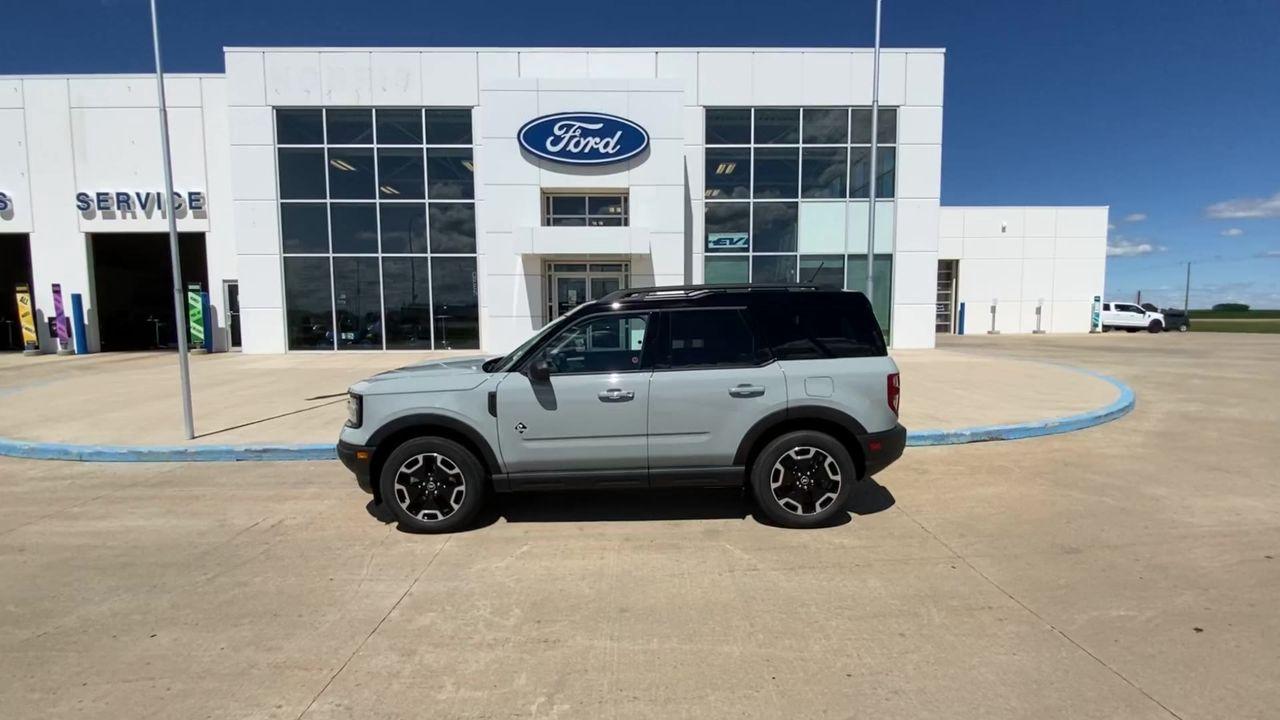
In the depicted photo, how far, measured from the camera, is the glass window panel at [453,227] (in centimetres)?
1864

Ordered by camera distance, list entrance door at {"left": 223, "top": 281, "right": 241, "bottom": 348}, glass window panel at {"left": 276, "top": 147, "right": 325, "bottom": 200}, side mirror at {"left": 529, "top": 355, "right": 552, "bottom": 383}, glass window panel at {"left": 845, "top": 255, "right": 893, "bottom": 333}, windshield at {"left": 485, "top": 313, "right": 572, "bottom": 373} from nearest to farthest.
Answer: side mirror at {"left": 529, "top": 355, "right": 552, "bottom": 383} → windshield at {"left": 485, "top": 313, "right": 572, "bottom": 373} → glass window panel at {"left": 276, "top": 147, "right": 325, "bottom": 200} → glass window panel at {"left": 845, "top": 255, "right": 893, "bottom": 333} → entrance door at {"left": 223, "top": 281, "right": 241, "bottom": 348}

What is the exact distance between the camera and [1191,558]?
4082mm

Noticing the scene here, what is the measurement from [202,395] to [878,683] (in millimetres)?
12291

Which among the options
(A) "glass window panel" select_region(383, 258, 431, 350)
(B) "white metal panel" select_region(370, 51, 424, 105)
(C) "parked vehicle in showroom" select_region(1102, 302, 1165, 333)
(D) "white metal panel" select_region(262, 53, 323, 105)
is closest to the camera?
(D) "white metal panel" select_region(262, 53, 323, 105)

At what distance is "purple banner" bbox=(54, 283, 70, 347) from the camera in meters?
19.3

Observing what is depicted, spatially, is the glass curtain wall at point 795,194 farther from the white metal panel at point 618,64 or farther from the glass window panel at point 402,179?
the glass window panel at point 402,179

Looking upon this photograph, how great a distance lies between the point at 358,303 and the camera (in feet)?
61.6

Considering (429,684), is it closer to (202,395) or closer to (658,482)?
(658,482)

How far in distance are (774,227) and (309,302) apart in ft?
49.9

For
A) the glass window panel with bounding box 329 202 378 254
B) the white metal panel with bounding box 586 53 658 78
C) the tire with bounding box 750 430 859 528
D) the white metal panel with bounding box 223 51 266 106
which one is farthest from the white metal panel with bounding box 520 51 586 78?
the tire with bounding box 750 430 859 528

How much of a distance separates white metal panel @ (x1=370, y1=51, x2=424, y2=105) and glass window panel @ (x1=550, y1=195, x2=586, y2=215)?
535cm

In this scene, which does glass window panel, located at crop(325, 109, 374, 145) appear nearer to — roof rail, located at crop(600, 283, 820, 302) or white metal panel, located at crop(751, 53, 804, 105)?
white metal panel, located at crop(751, 53, 804, 105)

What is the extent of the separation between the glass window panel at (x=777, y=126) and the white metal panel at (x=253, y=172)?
1533 cm

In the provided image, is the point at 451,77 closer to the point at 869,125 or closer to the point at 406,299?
the point at 406,299
